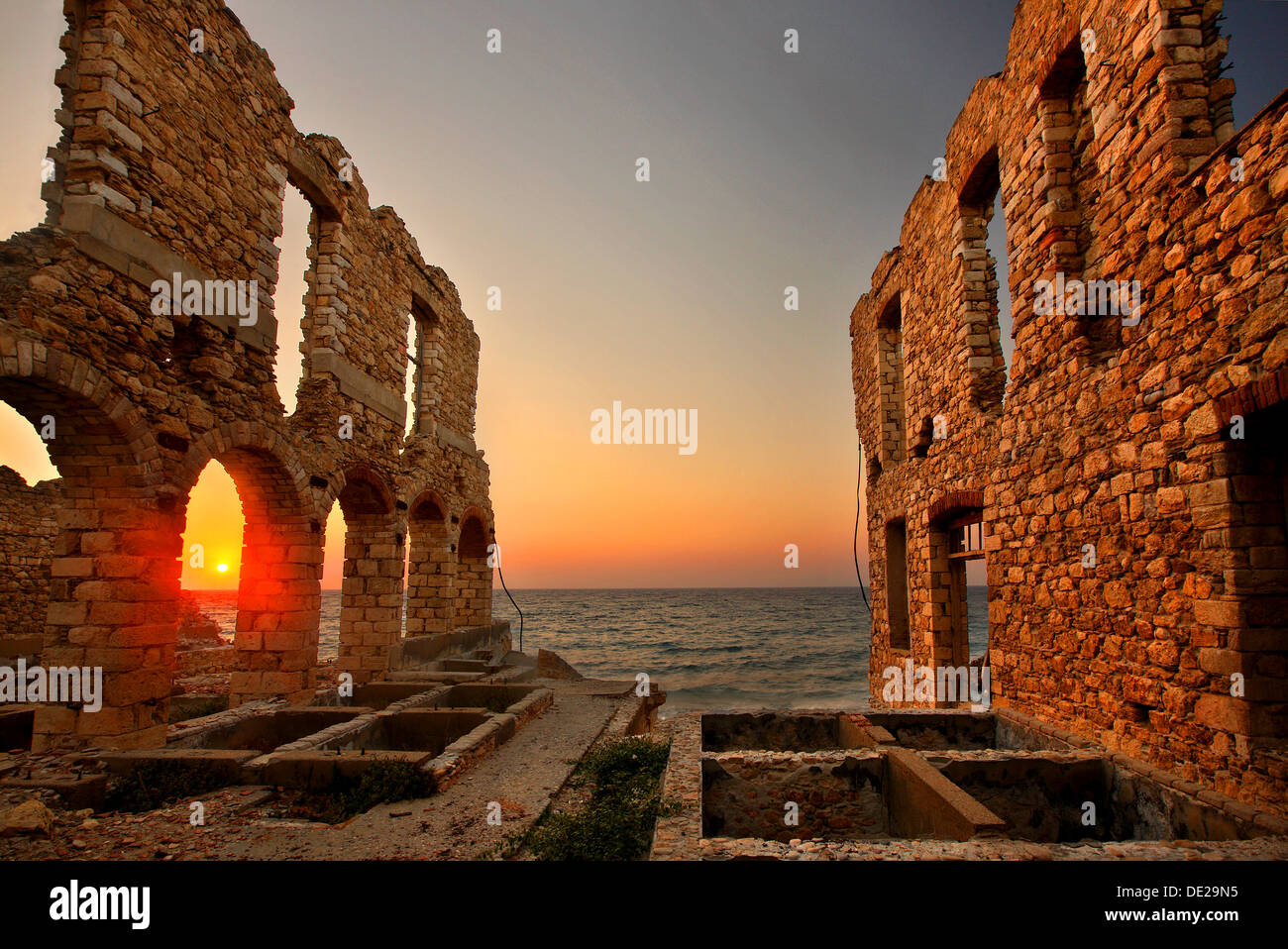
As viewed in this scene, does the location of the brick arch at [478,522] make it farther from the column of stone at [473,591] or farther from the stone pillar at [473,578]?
the column of stone at [473,591]

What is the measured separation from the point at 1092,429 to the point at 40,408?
9.22m

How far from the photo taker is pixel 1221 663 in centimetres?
386

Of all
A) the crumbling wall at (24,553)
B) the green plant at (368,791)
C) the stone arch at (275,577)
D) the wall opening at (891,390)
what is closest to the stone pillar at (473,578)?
the stone arch at (275,577)

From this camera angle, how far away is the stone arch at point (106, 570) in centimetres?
586

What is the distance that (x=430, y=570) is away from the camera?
13.7m

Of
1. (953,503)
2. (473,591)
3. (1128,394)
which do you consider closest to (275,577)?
(473,591)

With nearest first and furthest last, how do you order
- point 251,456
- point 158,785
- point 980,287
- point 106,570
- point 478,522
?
1. point 158,785
2. point 106,570
3. point 980,287
4. point 251,456
5. point 478,522

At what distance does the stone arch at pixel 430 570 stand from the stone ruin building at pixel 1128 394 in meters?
9.54

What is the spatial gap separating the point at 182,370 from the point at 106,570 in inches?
88.6

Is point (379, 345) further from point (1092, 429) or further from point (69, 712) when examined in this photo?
point (1092, 429)

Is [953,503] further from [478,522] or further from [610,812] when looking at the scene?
[478,522]

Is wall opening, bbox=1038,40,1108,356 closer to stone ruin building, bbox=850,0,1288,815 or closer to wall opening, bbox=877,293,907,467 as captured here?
stone ruin building, bbox=850,0,1288,815

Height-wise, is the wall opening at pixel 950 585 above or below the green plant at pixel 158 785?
above
